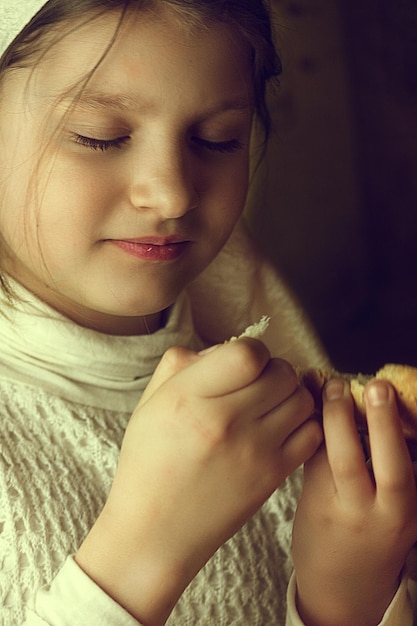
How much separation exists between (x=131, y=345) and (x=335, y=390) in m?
0.29

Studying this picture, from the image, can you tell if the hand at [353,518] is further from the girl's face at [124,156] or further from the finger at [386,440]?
the girl's face at [124,156]

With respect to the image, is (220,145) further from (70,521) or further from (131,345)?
(70,521)

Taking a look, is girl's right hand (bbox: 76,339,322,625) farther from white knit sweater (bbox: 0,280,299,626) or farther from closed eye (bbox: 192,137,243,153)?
closed eye (bbox: 192,137,243,153)

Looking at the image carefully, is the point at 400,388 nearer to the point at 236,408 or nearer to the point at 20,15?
the point at 236,408

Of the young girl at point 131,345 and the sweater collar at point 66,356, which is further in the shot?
the sweater collar at point 66,356

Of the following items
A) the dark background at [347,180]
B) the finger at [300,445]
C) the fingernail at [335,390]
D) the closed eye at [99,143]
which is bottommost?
the dark background at [347,180]

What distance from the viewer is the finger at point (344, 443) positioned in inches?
25.1

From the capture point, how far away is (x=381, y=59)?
1.69m

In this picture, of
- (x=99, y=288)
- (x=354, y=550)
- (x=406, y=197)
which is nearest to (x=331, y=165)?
(x=406, y=197)

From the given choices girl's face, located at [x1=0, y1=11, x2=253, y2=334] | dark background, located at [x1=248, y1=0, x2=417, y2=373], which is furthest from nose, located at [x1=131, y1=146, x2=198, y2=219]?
dark background, located at [x1=248, y1=0, x2=417, y2=373]

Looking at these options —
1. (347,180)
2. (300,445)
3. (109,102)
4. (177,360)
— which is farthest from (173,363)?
(347,180)

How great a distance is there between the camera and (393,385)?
0.63 metres

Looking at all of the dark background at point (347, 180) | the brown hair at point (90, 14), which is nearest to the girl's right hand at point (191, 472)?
the brown hair at point (90, 14)

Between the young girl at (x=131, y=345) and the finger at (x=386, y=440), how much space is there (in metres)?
0.05
